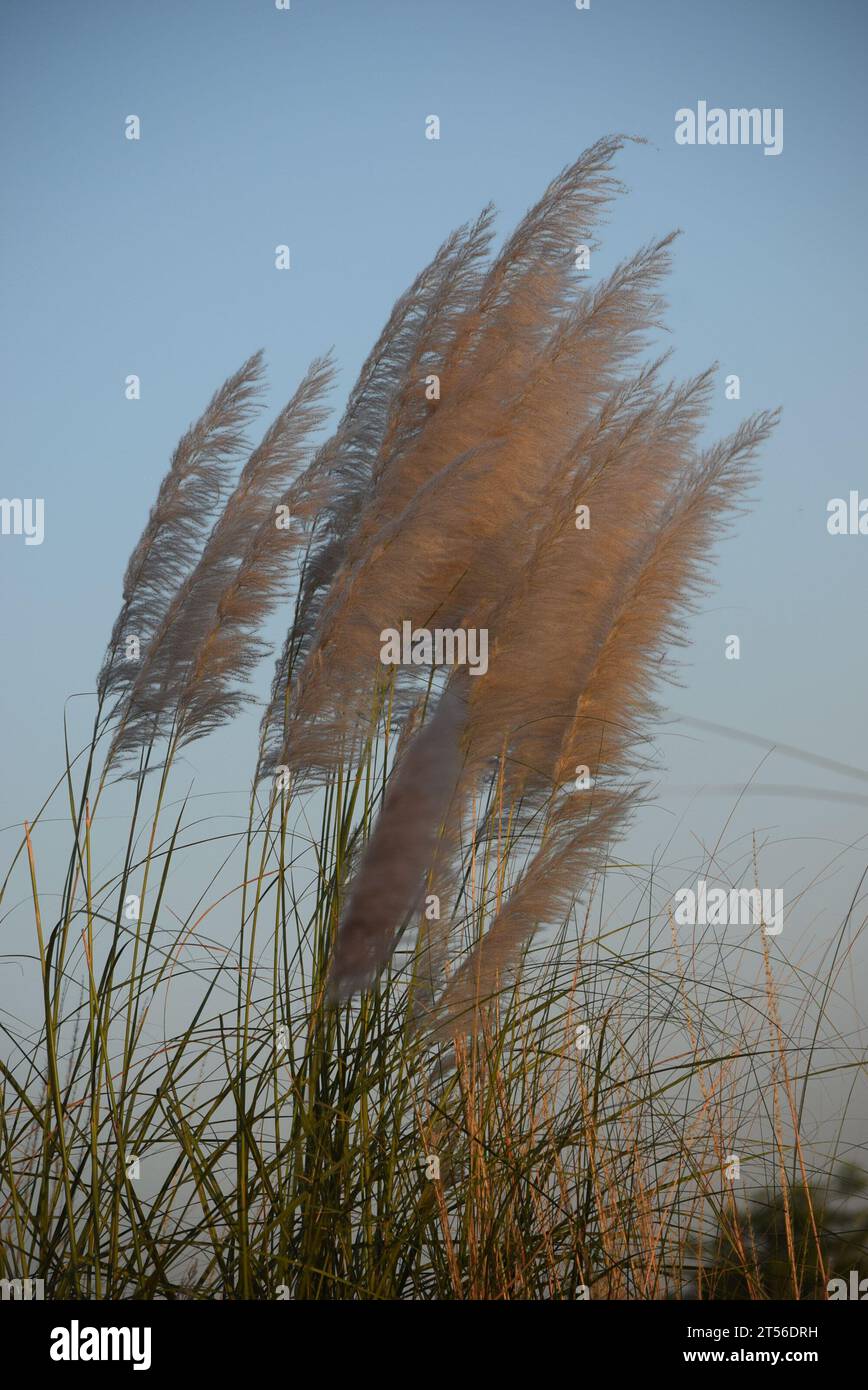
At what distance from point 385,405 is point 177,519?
452mm

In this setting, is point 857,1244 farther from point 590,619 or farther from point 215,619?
point 215,619

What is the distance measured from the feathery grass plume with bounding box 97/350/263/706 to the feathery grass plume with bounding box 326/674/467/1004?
0.67m

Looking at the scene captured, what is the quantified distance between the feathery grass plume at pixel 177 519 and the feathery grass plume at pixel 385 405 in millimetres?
254

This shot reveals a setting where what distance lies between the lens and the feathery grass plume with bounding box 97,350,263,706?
2.05 metres

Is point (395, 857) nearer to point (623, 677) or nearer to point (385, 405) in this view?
point (623, 677)

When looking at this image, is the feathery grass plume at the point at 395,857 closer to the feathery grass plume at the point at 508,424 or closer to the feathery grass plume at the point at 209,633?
the feathery grass plume at the point at 508,424

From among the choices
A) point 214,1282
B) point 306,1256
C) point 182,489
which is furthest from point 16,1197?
point 182,489

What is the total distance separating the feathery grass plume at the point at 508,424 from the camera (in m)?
1.77

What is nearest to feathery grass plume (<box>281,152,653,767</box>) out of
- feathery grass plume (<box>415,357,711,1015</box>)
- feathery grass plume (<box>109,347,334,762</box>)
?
feathery grass plume (<box>415,357,711,1015</box>)

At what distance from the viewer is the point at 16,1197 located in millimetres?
1778

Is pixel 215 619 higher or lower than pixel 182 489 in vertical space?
lower

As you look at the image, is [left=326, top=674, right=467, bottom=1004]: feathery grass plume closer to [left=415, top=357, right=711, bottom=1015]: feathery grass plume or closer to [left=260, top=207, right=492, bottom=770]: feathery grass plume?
[left=415, top=357, right=711, bottom=1015]: feathery grass plume

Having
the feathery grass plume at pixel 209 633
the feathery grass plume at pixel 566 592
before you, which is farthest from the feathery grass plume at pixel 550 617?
the feathery grass plume at pixel 209 633

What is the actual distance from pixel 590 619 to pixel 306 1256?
1.07 meters
